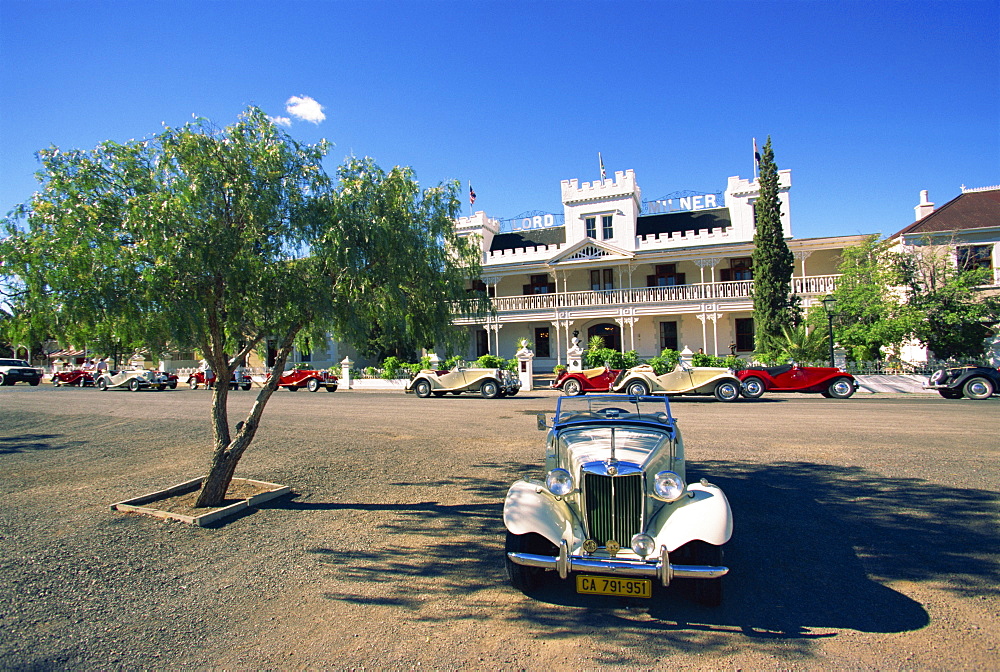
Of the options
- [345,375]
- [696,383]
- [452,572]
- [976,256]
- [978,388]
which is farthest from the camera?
[345,375]

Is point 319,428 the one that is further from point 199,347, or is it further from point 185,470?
point 199,347

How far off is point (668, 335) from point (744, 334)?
13.0 feet

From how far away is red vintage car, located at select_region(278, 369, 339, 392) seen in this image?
25413mm

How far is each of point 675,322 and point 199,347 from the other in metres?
28.0

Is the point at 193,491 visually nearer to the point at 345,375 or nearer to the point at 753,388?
the point at 753,388

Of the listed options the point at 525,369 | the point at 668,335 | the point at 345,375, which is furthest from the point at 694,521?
the point at 668,335

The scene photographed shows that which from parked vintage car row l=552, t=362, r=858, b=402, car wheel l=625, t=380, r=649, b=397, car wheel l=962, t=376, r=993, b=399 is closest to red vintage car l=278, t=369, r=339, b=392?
parked vintage car row l=552, t=362, r=858, b=402

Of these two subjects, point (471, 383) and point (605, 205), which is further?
point (605, 205)

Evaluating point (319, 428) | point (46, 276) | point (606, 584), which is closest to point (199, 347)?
point (46, 276)

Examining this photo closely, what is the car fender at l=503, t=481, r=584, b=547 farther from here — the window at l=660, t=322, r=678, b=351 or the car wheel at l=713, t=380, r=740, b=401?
the window at l=660, t=322, r=678, b=351

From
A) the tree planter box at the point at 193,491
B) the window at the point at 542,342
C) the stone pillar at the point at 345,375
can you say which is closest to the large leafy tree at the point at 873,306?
the window at the point at 542,342

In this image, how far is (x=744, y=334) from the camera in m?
29.3

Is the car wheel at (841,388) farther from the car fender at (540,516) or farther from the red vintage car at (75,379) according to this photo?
the red vintage car at (75,379)

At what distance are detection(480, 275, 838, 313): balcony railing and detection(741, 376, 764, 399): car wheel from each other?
9652 mm
